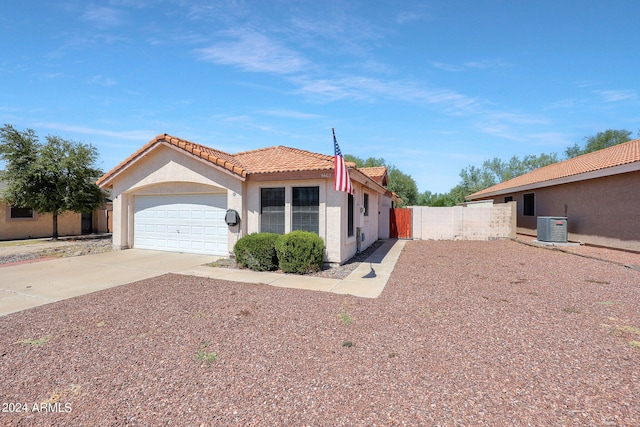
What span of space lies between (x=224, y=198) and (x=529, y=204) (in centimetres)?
1841

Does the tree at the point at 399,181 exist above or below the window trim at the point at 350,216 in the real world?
above

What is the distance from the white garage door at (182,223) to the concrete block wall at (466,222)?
12.0m

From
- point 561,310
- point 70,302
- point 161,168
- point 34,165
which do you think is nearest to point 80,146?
point 34,165

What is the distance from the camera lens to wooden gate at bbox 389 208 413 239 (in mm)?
18641

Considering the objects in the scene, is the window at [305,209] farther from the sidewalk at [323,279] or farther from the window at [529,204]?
the window at [529,204]

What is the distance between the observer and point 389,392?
9.85 ft

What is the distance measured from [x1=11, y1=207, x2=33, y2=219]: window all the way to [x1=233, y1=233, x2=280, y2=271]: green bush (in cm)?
1850

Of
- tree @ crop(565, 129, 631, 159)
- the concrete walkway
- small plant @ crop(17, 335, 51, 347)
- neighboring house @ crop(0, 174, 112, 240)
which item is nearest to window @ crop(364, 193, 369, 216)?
the concrete walkway

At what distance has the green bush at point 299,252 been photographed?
27.2 feet

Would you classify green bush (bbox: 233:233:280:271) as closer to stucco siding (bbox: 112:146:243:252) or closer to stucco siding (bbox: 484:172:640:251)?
stucco siding (bbox: 112:146:243:252)

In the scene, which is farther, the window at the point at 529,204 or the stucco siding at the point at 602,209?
the window at the point at 529,204

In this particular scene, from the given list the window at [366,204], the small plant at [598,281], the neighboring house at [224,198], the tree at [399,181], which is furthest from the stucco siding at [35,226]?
the tree at [399,181]

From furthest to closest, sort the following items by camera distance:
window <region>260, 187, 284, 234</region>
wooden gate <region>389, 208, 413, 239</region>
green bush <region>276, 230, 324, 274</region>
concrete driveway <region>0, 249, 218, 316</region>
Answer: wooden gate <region>389, 208, 413, 239</region>
window <region>260, 187, 284, 234</region>
green bush <region>276, 230, 324, 274</region>
concrete driveway <region>0, 249, 218, 316</region>

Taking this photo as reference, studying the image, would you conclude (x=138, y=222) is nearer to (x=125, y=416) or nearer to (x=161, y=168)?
(x=161, y=168)
